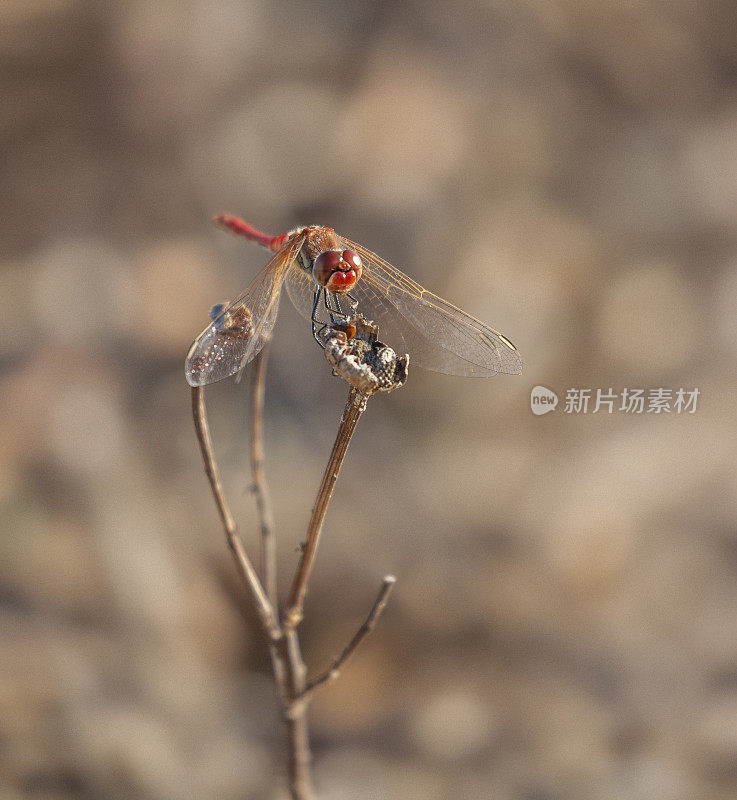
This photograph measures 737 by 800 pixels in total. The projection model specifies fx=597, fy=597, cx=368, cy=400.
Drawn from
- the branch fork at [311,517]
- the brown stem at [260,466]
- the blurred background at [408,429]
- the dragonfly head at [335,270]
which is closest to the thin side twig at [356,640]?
the branch fork at [311,517]

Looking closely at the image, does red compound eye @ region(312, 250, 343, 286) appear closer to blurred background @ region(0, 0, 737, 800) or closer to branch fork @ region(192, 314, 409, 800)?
branch fork @ region(192, 314, 409, 800)

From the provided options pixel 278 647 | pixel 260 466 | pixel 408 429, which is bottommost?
pixel 278 647

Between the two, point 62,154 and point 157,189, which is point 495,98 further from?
point 62,154

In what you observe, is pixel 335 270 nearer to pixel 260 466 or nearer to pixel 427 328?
pixel 427 328

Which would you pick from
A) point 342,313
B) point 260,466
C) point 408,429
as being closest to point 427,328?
point 342,313

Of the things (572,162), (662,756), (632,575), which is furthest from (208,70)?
(662,756)

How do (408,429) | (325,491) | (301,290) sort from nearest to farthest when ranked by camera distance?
(325,491)
(301,290)
(408,429)
